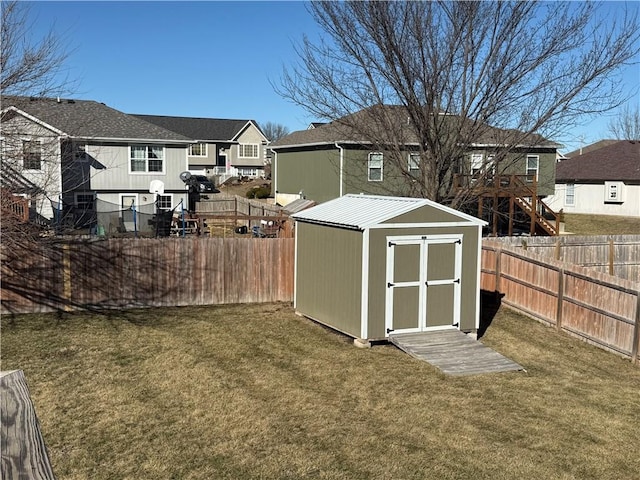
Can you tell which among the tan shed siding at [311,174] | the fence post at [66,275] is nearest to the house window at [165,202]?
the tan shed siding at [311,174]

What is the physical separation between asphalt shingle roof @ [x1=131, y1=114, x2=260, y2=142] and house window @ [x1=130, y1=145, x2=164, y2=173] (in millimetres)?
36414

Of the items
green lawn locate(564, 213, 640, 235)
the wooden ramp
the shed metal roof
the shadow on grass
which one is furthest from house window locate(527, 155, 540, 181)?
the wooden ramp

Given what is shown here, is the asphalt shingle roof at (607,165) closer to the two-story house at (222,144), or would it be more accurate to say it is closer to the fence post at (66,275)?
the two-story house at (222,144)

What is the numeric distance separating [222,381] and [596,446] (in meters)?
5.84

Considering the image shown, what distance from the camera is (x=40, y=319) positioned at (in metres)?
14.4

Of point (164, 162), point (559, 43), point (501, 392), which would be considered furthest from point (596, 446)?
point (164, 162)

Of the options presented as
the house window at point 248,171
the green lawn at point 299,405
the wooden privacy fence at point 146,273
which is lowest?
the green lawn at point 299,405

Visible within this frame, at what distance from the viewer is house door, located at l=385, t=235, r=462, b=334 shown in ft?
43.1

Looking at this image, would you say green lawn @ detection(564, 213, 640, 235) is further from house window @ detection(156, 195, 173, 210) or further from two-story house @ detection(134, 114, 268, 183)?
two-story house @ detection(134, 114, 268, 183)

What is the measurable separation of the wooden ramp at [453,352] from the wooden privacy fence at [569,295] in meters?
3.09

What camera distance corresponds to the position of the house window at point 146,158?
3125cm

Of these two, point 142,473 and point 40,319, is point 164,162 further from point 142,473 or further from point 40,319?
point 142,473

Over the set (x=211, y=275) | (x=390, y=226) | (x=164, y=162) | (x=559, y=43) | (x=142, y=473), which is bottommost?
(x=142, y=473)

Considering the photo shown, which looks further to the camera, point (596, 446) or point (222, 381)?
point (222, 381)
